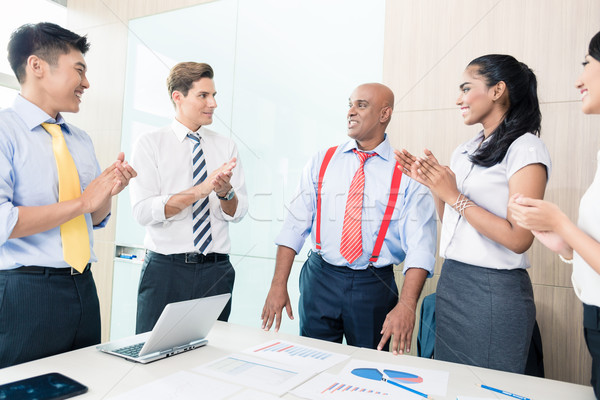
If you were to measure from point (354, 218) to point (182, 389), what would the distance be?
1.13 m

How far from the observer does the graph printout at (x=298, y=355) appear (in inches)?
47.0

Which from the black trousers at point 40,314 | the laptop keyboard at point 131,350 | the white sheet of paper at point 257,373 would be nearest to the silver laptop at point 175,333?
the laptop keyboard at point 131,350

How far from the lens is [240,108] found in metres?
3.14

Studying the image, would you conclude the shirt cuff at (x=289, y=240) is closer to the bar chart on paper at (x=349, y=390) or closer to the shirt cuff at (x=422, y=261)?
the shirt cuff at (x=422, y=261)

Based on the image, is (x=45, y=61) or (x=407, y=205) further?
(x=407, y=205)

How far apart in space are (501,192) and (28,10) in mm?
3748

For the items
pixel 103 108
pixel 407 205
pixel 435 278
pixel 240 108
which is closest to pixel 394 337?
pixel 407 205

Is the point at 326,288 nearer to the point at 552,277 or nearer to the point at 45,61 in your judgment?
the point at 552,277

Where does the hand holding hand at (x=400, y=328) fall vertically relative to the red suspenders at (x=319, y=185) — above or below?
below

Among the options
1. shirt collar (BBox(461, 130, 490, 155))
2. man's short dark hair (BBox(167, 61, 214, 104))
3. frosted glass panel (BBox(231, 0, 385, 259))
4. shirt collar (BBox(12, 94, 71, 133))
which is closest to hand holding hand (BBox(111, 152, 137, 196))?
shirt collar (BBox(12, 94, 71, 133))

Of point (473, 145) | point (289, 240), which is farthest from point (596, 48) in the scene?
point (289, 240)

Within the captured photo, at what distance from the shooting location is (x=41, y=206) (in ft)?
4.26

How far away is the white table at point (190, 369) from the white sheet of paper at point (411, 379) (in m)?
0.02

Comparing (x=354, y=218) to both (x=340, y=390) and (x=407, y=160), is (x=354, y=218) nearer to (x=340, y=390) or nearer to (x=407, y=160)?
(x=407, y=160)
